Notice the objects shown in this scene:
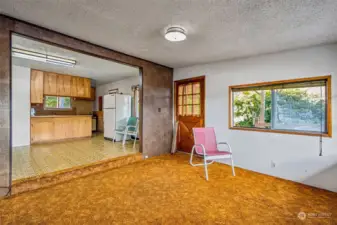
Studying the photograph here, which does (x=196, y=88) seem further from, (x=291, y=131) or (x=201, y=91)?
(x=291, y=131)

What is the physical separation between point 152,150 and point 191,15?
3.13m

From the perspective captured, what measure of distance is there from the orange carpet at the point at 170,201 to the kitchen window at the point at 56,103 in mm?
4581

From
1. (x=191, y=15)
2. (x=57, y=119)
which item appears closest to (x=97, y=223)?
(x=191, y=15)

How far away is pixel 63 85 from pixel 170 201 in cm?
546

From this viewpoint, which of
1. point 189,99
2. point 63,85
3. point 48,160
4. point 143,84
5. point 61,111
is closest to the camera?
point 48,160

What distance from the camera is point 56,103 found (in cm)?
628

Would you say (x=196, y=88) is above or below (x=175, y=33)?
below

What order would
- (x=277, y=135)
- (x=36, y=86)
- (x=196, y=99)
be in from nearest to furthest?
(x=277, y=135)
(x=196, y=99)
(x=36, y=86)

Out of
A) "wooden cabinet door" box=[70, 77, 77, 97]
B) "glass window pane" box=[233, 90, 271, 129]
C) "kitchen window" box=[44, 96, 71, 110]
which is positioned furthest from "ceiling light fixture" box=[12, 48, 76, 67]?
"glass window pane" box=[233, 90, 271, 129]

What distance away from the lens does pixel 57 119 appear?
213 inches

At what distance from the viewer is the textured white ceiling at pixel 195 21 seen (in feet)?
5.90

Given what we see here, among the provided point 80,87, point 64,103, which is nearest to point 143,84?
point 80,87

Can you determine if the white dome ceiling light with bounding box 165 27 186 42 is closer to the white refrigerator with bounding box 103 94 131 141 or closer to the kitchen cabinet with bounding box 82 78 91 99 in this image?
the white refrigerator with bounding box 103 94 131 141

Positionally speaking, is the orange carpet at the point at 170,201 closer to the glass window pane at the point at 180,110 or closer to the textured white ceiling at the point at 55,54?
the glass window pane at the point at 180,110
